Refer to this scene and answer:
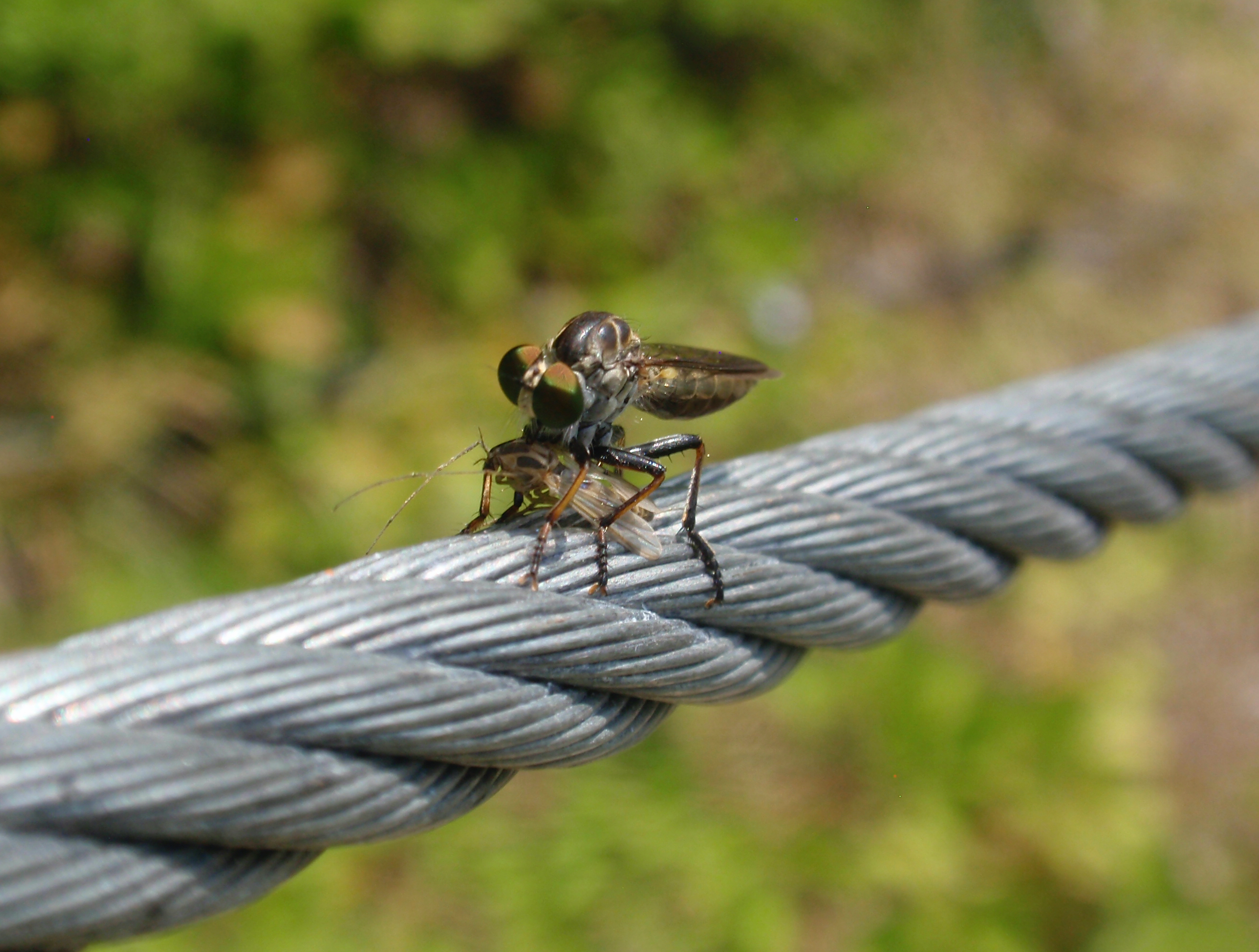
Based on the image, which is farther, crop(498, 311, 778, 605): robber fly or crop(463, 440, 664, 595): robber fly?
crop(498, 311, 778, 605): robber fly

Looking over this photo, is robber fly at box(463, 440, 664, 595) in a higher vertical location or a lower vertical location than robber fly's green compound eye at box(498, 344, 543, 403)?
lower

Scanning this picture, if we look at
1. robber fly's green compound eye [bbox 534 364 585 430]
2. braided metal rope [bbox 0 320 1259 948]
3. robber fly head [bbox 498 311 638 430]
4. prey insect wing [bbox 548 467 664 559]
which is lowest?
braided metal rope [bbox 0 320 1259 948]

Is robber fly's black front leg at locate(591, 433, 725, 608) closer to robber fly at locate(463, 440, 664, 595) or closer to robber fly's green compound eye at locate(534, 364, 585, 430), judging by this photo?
robber fly at locate(463, 440, 664, 595)

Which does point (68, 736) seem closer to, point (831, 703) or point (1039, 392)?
point (1039, 392)

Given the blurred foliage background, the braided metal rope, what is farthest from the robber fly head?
the blurred foliage background

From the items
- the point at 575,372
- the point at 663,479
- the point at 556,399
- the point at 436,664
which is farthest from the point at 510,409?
the point at 436,664

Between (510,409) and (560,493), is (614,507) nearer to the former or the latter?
(560,493)

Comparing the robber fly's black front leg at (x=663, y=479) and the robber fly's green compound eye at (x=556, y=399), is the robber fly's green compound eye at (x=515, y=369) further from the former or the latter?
the robber fly's black front leg at (x=663, y=479)

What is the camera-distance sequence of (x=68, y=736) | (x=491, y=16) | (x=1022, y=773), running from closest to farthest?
(x=68, y=736)
(x=1022, y=773)
(x=491, y=16)

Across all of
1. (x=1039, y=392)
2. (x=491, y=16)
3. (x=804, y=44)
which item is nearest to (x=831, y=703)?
(x=1039, y=392)
